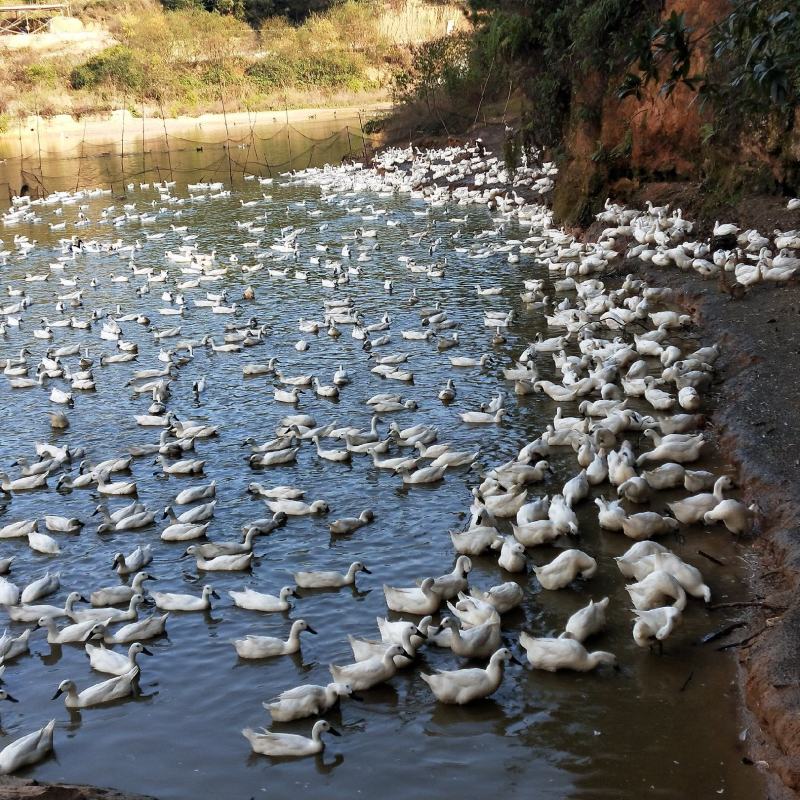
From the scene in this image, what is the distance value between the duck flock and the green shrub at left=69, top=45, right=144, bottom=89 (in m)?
49.6

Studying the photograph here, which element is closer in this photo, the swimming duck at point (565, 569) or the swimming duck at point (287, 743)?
the swimming duck at point (287, 743)

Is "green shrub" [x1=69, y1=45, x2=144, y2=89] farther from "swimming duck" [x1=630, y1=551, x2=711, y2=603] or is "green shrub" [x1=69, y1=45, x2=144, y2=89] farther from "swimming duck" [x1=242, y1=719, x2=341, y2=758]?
"swimming duck" [x1=242, y1=719, x2=341, y2=758]

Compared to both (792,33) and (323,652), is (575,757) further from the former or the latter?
(792,33)

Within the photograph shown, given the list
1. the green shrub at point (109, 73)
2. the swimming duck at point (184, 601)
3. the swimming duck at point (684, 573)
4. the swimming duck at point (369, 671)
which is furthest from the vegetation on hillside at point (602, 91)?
the green shrub at point (109, 73)

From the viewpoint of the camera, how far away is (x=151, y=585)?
10.9m

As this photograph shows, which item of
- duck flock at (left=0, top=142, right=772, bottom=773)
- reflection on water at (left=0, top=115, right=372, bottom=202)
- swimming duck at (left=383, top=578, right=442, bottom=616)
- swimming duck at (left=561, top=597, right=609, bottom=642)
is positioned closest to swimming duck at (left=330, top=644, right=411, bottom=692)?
duck flock at (left=0, top=142, right=772, bottom=773)

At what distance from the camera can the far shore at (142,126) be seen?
6319 centimetres

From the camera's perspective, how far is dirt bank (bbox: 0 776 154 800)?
702 cm

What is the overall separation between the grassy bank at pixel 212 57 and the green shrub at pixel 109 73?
0.24 ft

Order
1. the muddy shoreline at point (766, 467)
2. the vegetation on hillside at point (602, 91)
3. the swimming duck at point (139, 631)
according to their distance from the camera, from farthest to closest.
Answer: the vegetation on hillside at point (602, 91) → the swimming duck at point (139, 631) → the muddy shoreline at point (766, 467)

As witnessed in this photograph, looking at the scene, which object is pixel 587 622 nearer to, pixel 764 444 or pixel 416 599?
pixel 416 599

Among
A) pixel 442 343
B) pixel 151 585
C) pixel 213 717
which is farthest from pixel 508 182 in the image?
pixel 213 717

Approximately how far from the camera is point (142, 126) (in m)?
62.8

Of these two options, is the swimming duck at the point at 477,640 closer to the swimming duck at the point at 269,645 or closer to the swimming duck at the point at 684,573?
the swimming duck at the point at 269,645
